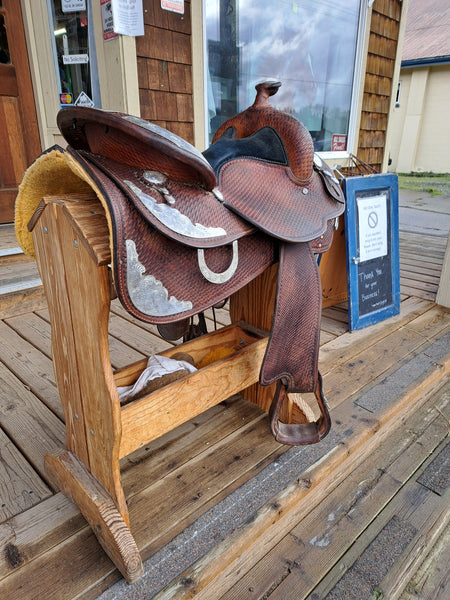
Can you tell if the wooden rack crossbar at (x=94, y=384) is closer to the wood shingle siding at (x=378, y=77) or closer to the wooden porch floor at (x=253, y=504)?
the wooden porch floor at (x=253, y=504)

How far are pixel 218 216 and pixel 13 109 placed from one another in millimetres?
2459

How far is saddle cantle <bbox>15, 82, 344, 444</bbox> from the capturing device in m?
0.70

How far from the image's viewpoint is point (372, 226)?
6.93 ft

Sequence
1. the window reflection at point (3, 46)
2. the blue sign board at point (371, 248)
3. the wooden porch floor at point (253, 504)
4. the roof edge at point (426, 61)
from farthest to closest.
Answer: the roof edge at point (426, 61) < the window reflection at point (3, 46) < the blue sign board at point (371, 248) < the wooden porch floor at point (253, 504)

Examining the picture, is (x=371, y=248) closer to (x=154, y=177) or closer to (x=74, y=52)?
(x=154, y=177)

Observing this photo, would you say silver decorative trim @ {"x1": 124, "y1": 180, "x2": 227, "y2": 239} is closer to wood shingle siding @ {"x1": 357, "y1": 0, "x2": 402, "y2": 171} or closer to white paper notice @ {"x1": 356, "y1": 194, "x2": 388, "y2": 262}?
white paper notice @ {"x1": 356, "y1": 194, "x2": 388, "y2": 262}

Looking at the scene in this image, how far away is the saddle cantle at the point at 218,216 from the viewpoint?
0.70 metres

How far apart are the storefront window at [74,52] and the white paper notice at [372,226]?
69.9 inches

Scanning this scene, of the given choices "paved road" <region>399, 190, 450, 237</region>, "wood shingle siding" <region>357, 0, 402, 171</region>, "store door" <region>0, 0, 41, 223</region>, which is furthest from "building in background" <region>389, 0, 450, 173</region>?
"store door" <region>0, 0, 41, 223</region>

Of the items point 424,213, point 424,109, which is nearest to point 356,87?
point 424,213

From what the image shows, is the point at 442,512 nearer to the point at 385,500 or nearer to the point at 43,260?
the point at 385,500

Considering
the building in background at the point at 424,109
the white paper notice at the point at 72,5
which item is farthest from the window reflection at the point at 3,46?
the building in background at the point at 424,109

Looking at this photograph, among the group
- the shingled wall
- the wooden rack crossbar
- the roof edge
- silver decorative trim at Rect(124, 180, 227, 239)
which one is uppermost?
the roof edge

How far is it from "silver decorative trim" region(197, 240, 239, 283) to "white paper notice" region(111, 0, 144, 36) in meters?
1.95
